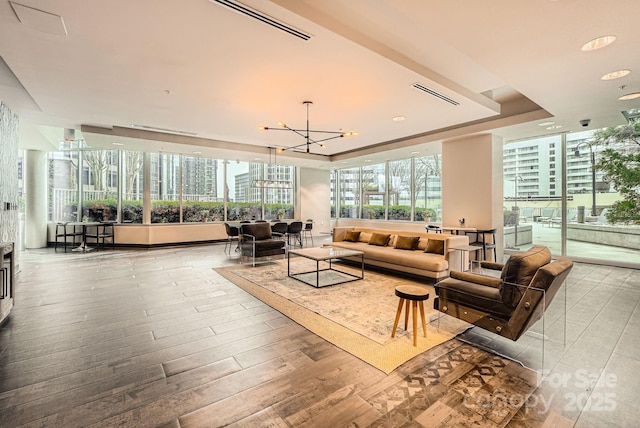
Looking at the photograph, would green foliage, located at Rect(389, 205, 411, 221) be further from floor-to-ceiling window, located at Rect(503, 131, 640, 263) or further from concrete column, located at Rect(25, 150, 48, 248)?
concrete column, located at Rect(25, 150, 48, 248)

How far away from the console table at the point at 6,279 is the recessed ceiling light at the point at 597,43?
21.6ft

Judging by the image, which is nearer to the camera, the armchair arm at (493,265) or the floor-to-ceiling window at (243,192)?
the armchair arm at (493,265)

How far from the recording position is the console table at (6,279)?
10.2 feet

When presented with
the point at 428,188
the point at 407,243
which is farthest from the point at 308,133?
the point at 428,188

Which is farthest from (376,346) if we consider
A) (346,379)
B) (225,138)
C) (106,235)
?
(106,235)

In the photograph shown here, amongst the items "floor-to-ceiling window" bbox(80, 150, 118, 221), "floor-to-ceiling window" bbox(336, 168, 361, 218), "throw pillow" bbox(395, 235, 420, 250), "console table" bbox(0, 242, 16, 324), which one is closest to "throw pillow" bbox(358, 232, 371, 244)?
"throw pillow" bbox(395, 235, 420, 250)

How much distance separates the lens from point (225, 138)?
26.5 feet

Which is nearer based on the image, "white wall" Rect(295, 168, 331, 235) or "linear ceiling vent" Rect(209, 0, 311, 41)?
"linear ceiling vent" Rect(209, 0, 311, 41)

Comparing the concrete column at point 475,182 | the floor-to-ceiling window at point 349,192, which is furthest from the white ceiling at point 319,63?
the floor-to-ceiling window at point 349,192

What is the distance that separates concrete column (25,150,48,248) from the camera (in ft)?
27.6

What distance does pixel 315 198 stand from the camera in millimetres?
12727

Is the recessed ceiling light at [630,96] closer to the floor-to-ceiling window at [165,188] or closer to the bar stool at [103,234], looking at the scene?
the floor-to-ceiling window at [165,188]

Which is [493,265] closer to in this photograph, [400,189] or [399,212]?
[399,212]

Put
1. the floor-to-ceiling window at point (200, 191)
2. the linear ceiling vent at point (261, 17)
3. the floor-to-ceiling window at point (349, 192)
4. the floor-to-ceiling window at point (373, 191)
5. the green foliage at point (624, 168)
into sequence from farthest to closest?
the floor-to-ceiling window at point (349, 192) < the floor-to-ceiling window at point (373, 191) < the floor-to-ceiling window at point (200, 191) < the green foliage at point (624, 168) < the linear ceiling vent at point (261, 17)
